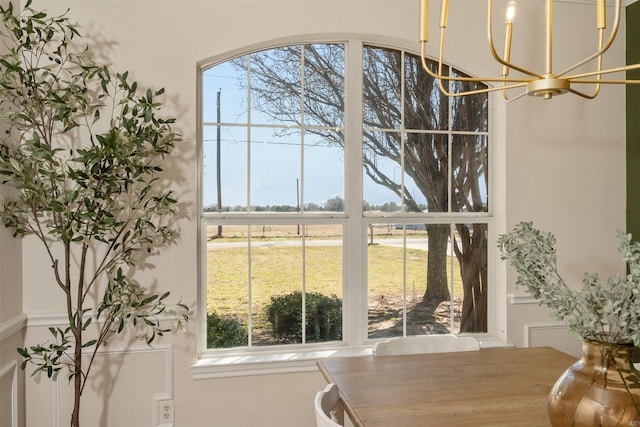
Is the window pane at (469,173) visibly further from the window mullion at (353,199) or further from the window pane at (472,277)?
the window mullion at (353,199)

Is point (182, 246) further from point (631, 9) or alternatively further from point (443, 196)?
point (631, 9)

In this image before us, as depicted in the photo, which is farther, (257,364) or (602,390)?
(257,364)

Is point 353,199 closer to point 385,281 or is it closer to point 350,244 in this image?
point 350,244

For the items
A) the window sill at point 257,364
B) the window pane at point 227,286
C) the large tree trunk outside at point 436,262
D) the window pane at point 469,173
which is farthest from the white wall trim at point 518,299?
the window pane at point 227,286

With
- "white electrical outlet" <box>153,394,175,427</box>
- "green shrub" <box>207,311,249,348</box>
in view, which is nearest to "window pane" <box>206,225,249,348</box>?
"green shrub" <box>207,311,249,348</box>

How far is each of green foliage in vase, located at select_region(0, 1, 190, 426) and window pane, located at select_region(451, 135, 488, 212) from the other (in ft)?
5.69

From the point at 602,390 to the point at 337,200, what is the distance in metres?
1.81

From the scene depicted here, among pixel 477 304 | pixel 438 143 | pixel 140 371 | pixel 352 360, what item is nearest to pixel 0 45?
pixel 140 371

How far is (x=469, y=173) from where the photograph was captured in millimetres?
2869

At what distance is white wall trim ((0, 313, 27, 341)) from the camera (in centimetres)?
197

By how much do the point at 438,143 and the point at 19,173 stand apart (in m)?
2.24

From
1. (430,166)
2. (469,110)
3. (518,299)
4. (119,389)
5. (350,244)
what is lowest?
(119,389)

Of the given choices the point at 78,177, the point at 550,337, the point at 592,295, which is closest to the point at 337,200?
the point at 78,177

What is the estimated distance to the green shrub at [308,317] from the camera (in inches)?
104
